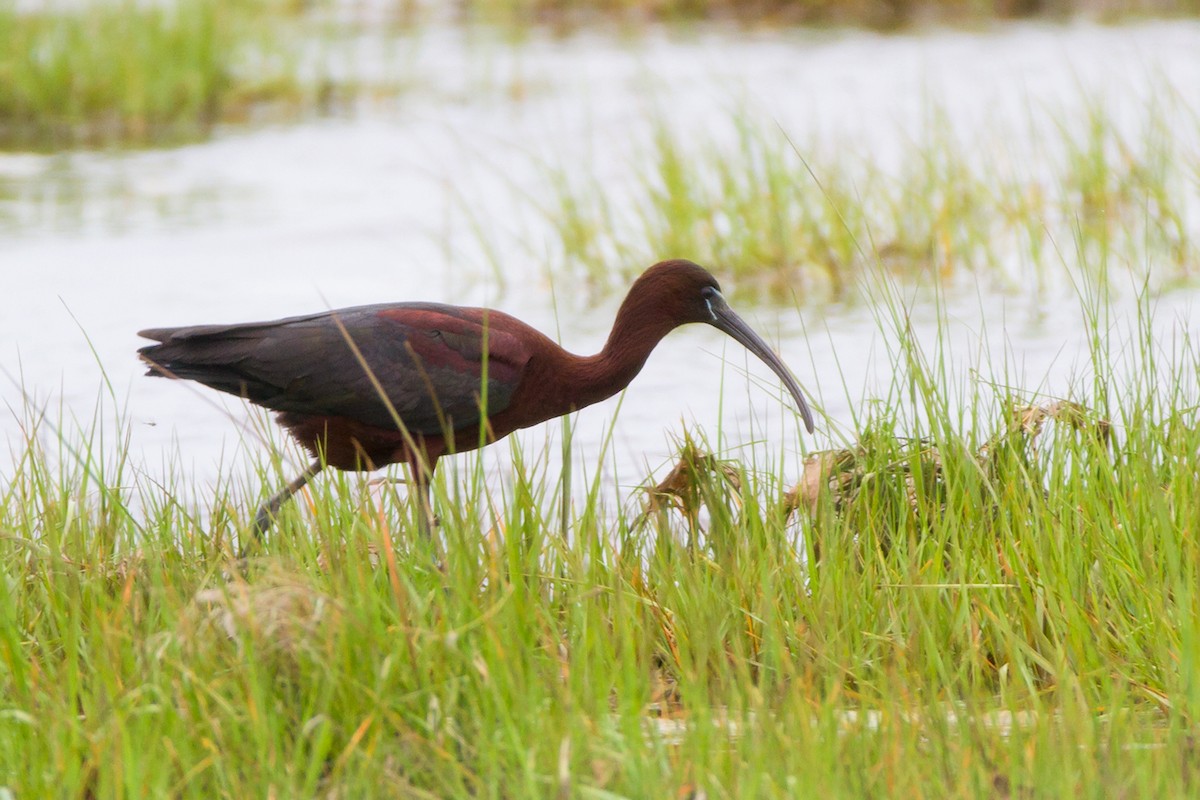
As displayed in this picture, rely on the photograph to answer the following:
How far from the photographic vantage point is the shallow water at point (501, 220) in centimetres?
625

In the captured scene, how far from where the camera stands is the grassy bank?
2.74 meters

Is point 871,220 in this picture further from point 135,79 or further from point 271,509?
point 135,79

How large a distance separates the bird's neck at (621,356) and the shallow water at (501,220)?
0.23 meters

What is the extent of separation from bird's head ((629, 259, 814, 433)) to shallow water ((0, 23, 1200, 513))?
0.72 feet

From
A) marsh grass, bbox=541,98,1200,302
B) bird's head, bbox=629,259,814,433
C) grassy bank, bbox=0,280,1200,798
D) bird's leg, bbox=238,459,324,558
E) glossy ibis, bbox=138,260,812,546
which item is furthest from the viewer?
marsh grass, bbox=541,98,1200,302

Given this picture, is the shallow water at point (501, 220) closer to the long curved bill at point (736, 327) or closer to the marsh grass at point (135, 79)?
the long curved bill at point (736, 327)

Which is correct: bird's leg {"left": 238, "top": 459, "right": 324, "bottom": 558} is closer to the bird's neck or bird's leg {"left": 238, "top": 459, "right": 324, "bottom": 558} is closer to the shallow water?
the shallow water

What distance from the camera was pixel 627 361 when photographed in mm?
4582

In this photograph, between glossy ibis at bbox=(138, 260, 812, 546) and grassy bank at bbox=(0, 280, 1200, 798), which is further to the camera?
glossy ibis at bbox=(138, 260, 812, 546)

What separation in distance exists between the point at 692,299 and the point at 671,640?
4.67 feet

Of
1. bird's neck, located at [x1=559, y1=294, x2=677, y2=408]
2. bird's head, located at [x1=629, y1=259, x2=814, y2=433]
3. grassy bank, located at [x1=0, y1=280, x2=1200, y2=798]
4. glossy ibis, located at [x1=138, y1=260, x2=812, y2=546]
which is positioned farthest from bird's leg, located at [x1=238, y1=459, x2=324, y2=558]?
→ bird's head, located at [x1=629, y1=259, x2=814, y2=433]

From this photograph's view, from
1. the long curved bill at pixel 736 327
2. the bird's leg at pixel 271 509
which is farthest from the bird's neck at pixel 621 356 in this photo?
the bird's leg at pixel 271 509

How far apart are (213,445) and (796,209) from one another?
12.6 feet

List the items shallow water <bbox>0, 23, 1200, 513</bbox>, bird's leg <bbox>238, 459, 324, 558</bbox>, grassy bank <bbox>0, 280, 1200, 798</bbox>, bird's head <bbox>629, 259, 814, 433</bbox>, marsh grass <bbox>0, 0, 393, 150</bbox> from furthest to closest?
marsh grass <bbox>0, 0, 393, 150</bbox>
shallow water <bbox>0, 23, 1200, 513</bbox>
bird's head <bbox>629, 259, 814, 433</bbox>
bird's leg <bbox>238, 459, 324, 558</bbox>
grassy bank <bbox>0, 280, 1200, 798</bbox>
